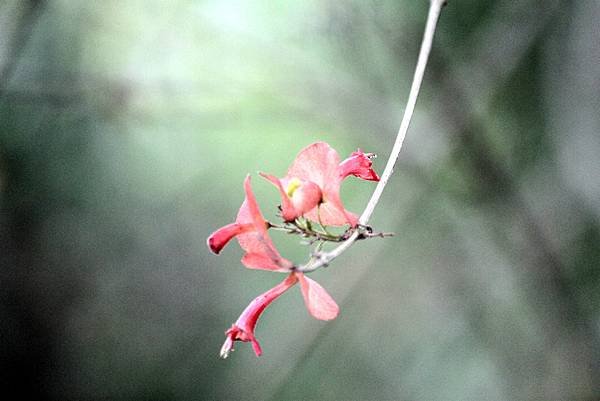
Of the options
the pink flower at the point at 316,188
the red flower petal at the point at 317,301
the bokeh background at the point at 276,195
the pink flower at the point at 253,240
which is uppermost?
the bokeh background at the point at 276,195

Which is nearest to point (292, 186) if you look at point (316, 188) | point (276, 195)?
point (316, 188)

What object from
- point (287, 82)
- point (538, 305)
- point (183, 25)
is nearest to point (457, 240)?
point (538, 305)

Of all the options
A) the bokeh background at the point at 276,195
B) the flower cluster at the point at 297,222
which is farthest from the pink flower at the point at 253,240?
the bokeh background at the point at 276,195

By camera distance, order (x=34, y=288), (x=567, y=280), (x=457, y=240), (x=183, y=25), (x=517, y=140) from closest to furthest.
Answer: (x=567, y=280) → (x=517, y=140) → (x=183, y=25) → (x=457, y=240) → (x=34, y=288)

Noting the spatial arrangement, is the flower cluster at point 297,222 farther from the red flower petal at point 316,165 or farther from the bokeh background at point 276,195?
the bokeh background at point 276,195

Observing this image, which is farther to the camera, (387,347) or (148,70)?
(387,347)

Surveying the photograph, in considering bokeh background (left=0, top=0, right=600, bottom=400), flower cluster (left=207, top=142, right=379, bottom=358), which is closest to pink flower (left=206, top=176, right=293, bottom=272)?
flower cluster (left=207, top=142, right=379, bottom=358)

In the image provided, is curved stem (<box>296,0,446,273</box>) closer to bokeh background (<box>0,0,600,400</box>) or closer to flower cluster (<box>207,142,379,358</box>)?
flower cluster (<box>207,142,379,358</box>)

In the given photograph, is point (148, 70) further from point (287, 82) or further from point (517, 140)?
point (517, 140)

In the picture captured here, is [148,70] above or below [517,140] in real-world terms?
above
